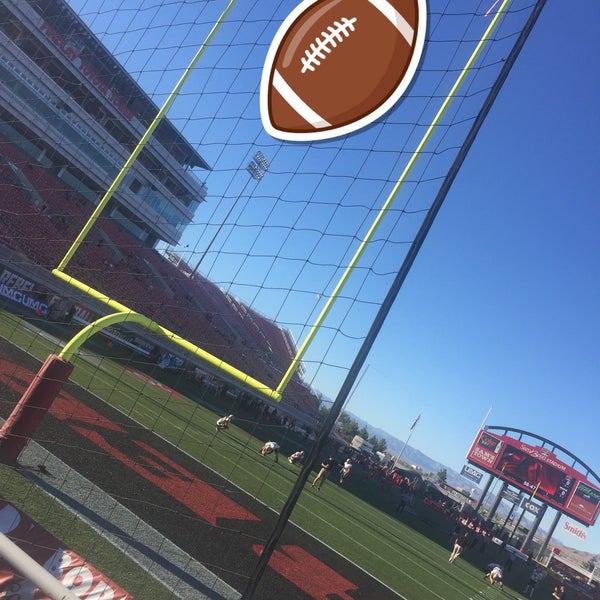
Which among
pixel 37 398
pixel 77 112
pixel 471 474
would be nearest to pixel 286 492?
pixel 37 398

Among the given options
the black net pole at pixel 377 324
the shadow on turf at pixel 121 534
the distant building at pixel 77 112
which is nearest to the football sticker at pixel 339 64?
the black net pole at pixel 377 324

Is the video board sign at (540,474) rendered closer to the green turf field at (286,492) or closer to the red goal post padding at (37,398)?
the green turf field at (286,492)

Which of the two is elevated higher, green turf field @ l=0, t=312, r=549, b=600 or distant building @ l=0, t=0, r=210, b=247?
distant building @ l=0, t=0, r=210, b=247

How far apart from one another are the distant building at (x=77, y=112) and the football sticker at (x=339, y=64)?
1520 cm

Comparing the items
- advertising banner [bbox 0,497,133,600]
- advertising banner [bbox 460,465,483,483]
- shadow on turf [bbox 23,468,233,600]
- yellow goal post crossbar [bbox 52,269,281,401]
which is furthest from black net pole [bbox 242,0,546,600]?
advertising banner [bbox 460,465,483,483]

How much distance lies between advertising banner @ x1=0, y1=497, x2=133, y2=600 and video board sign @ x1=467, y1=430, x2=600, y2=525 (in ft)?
103

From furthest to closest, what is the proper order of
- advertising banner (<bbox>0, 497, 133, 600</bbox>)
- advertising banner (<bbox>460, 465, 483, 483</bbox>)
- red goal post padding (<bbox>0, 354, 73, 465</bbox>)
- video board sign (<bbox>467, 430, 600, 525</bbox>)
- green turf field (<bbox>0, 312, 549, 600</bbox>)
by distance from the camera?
advertising banner (<bbox>460, 465, 483, 483</bbox>), video board sign (<bbox>467, 430, 600, 525</bbox>), green turf field (<bbox>0, 312, 549, 600</bbox>), red goal post padding (<bbox>0, 354, 73, 465</bbox>), advertising banner (<bbox>0, 497, 133, 600</bbox>)

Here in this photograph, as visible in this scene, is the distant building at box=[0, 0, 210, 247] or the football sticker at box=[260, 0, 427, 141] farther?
the distant building at box=[0, 0, 210, 247]

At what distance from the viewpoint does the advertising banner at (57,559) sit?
283 cm

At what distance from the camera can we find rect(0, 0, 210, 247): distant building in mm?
19500

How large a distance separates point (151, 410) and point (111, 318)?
287 inches

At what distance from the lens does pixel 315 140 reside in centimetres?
327

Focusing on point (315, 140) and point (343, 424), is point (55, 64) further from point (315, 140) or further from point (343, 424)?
point (343, 424)

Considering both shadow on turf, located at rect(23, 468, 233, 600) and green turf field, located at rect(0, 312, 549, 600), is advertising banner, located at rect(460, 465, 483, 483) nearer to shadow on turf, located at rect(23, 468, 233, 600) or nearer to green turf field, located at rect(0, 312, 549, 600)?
green turf field, located at rect(0, 312, 549, 600)
